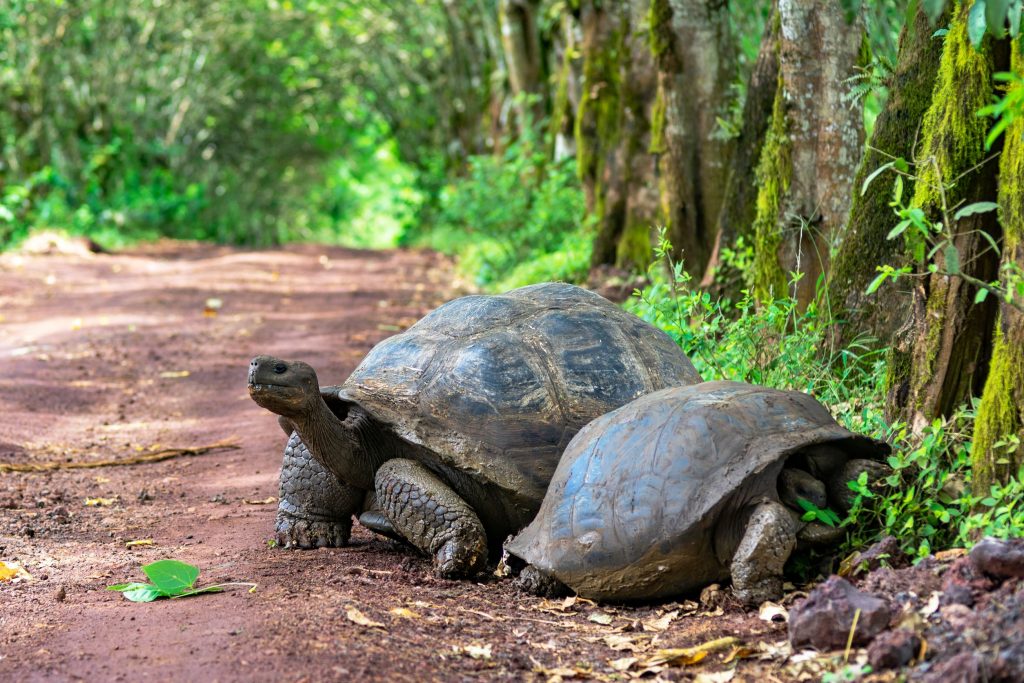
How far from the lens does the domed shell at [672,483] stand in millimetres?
3881

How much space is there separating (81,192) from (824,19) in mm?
20246

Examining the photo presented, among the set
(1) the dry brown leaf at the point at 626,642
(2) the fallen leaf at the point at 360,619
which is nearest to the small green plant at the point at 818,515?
(1) the dry brown leaf at the point at 626,642

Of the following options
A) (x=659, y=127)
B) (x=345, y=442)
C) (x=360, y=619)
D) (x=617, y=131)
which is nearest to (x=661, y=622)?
(x=360, y=619)

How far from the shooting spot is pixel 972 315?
13.1 ft

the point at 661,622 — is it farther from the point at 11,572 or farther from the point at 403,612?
the point at 11,572

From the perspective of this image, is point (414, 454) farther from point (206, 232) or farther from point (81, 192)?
point (206, 232)

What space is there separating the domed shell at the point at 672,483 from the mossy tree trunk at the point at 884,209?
1070 millimetres

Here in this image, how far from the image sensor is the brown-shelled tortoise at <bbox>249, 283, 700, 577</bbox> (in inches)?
183

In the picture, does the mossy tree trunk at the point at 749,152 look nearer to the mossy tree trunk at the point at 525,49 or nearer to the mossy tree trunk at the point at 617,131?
the mossy tree trunk at the point at 617,131

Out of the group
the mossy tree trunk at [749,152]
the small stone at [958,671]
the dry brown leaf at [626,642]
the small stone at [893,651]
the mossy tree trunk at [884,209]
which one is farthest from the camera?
the mossy tree trunk at [749,152]

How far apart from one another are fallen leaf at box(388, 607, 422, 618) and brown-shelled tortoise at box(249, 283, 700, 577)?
1.90 ft

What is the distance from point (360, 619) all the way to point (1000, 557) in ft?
6.35

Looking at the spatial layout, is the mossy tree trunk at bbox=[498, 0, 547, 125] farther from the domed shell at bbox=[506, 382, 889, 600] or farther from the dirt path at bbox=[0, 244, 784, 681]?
the domed shell at bbox=[506, 382, 889, 600]

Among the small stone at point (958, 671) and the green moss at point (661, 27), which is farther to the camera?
the green moss at point (661, 27)
